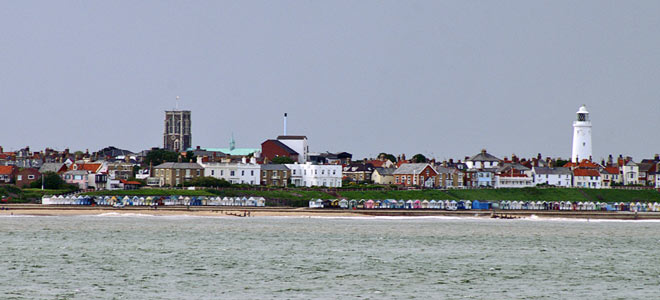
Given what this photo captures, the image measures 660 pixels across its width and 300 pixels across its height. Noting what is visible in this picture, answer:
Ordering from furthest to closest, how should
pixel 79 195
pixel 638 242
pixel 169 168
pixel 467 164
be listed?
pixel 467 164 < pixel 169 168 < pixel 79 195 < pixel 638 242

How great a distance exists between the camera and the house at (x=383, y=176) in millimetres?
160850

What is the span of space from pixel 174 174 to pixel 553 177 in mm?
63821

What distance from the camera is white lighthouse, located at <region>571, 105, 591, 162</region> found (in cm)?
18400

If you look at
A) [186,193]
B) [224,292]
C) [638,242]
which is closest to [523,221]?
[638,242]

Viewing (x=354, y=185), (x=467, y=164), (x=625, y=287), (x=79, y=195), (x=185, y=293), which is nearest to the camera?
(x=185, y=293)

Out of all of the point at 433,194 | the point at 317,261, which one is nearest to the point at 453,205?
the point at 433,194

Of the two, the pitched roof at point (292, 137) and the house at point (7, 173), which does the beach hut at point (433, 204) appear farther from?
the pitched roof at point (292, 137)

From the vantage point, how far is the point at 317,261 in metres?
54.3

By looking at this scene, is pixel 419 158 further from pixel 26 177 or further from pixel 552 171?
pixel 26 177

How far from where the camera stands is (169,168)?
13588 cm

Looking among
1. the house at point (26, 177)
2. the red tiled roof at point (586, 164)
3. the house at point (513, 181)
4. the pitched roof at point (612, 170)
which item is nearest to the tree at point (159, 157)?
the house at point (26, 177)

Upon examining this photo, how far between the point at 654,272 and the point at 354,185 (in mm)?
96008

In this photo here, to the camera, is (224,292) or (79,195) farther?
(79,195)

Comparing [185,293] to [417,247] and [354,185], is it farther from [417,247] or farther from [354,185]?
[354,185]
